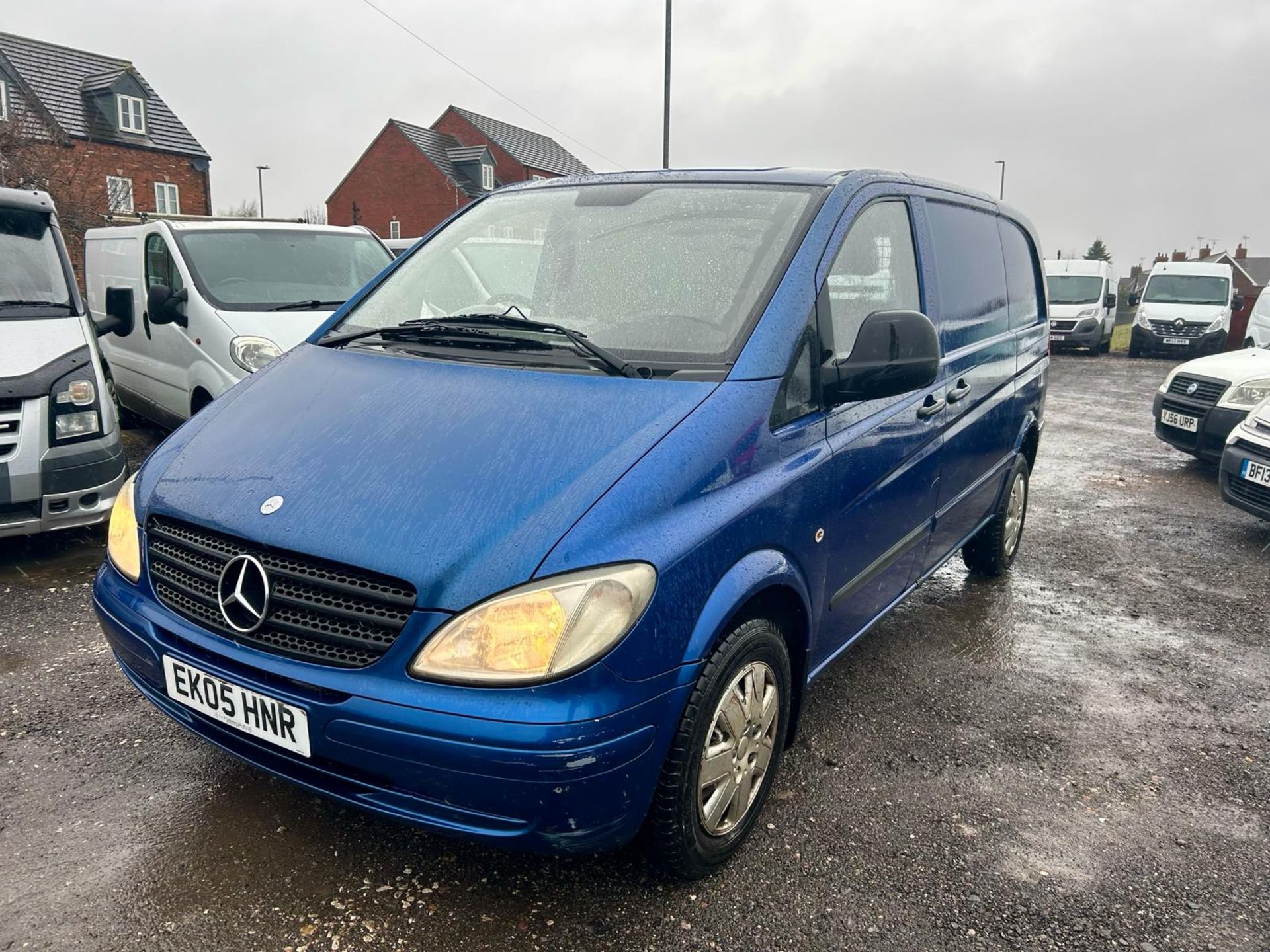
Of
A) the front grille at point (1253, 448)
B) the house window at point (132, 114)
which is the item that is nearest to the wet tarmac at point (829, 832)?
the front grille at point (1253, 448)

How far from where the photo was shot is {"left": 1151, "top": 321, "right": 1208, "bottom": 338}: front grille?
19422mm

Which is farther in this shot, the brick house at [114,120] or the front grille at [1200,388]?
the brick house at [114,120]

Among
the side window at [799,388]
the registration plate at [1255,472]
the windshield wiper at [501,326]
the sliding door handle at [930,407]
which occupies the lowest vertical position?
the registration plate at [1255,472]

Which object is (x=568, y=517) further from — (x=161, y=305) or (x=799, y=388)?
(x=161, y=305)

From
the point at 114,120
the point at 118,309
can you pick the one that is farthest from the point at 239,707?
the point at 114,120

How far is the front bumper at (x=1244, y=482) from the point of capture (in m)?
5.67

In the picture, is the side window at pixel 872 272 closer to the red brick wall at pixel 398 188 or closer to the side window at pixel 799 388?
the side window at pixel 799 388

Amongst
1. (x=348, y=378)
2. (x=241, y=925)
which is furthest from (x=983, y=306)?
(x=241, y=925)

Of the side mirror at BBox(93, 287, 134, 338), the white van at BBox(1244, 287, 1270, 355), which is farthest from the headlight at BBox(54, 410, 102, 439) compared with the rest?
the white van at BBox(1244, 287, 1270, 355)

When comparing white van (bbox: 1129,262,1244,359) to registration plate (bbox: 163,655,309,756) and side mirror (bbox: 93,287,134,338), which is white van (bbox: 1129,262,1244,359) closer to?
side mirror (bbox: 93,287,134,338)

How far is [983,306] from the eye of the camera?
4.02m

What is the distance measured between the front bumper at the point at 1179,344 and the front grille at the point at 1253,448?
1598cm

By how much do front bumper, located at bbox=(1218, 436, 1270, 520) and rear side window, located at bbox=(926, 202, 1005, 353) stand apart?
2564 millimetres

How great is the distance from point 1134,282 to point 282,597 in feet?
166
